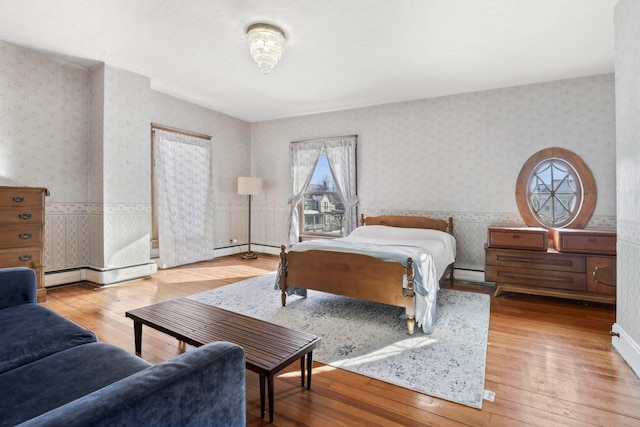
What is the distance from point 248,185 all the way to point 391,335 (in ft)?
14.3

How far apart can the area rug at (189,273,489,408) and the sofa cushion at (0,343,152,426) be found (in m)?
1.41

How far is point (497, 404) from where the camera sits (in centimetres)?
181

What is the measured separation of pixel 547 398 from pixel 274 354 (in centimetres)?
164

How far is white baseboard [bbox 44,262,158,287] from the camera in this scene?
159 inches

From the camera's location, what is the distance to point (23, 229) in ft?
11.1

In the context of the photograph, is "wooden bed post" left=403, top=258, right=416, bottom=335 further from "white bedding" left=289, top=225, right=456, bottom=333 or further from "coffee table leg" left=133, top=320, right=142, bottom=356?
"coffee table leg" left=133, top=320, right=142, bottom=356

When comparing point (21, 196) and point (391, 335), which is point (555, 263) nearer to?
point (391, 335)

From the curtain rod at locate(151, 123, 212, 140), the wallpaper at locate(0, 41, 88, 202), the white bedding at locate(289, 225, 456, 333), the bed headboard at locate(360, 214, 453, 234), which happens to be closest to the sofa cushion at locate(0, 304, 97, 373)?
the white bedding at locate(289, 225, 456, 333)

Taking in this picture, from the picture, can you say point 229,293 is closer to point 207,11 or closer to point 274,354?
point 274,354

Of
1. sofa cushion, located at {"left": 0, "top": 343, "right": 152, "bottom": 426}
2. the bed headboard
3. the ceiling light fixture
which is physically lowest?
sofa cushion, located at {"left": 0, "top": 343, "right": 152, "bottom": 426}

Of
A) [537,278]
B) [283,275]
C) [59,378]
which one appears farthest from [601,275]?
[59,378]

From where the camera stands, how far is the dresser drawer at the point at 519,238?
368 centimetres

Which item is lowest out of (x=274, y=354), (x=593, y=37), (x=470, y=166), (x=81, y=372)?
(x=274, y=354)

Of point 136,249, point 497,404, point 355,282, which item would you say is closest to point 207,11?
point 355,282
